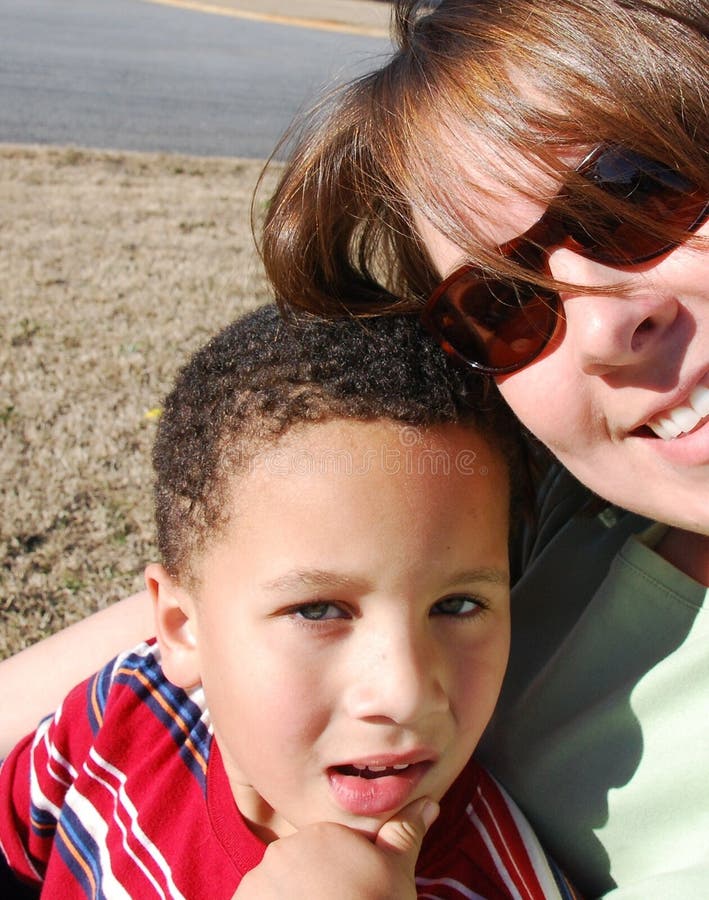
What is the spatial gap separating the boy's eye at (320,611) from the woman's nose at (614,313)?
0.54 meters

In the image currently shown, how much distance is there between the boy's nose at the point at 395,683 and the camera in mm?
1475

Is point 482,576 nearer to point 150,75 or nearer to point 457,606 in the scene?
point 457,606

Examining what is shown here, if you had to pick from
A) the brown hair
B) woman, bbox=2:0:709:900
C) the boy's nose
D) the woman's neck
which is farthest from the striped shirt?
the brown hair

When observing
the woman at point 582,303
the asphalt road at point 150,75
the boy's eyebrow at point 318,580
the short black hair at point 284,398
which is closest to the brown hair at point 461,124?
the woman at point 582,303

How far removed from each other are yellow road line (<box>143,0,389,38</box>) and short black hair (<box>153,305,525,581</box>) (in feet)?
64.6

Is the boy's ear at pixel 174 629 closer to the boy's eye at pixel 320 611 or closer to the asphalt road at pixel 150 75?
the boy's eye at pixel 320 611

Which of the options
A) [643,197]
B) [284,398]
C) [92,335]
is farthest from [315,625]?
[92,335]

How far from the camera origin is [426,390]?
1.68 m

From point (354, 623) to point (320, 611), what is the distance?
6 centimetres

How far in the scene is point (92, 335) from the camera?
16.3 feet

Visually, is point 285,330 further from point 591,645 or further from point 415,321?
point 591,645

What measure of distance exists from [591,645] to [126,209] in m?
6.18

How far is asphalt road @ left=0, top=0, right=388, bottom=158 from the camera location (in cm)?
991

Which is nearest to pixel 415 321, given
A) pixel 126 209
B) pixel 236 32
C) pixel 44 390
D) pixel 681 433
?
pixel 681 433
